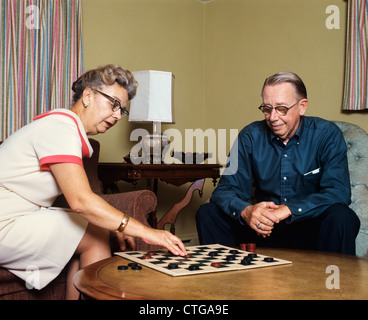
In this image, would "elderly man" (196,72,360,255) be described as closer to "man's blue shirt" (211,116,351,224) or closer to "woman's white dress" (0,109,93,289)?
"man's blue shirt" (211,116,351,224)

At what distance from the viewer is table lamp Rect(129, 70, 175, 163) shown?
120 inches

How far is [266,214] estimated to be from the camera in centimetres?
196

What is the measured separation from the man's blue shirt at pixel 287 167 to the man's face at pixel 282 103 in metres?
0.08

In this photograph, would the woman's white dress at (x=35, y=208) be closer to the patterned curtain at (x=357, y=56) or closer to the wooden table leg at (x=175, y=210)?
the wooden table leg at (x=175, y=210)

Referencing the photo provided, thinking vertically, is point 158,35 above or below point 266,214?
above

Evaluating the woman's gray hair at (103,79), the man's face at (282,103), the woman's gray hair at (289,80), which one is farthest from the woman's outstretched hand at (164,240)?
the woman's gray hair at (289,80)

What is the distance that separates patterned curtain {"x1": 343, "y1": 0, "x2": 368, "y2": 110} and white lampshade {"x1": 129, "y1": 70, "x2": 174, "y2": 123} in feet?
4.10

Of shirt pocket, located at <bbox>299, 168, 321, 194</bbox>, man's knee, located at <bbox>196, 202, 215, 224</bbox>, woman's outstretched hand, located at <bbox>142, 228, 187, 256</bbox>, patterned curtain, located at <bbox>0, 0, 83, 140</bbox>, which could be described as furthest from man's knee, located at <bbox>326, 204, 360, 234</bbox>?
patterned curtain, located at <bbox>0, 0, 83, 140</bbox>

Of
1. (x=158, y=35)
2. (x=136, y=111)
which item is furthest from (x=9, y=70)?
(x=158, y=35)

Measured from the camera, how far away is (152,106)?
3045 mm

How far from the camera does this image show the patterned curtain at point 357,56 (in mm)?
3006

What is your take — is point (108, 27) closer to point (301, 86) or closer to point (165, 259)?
point (301, 86)
